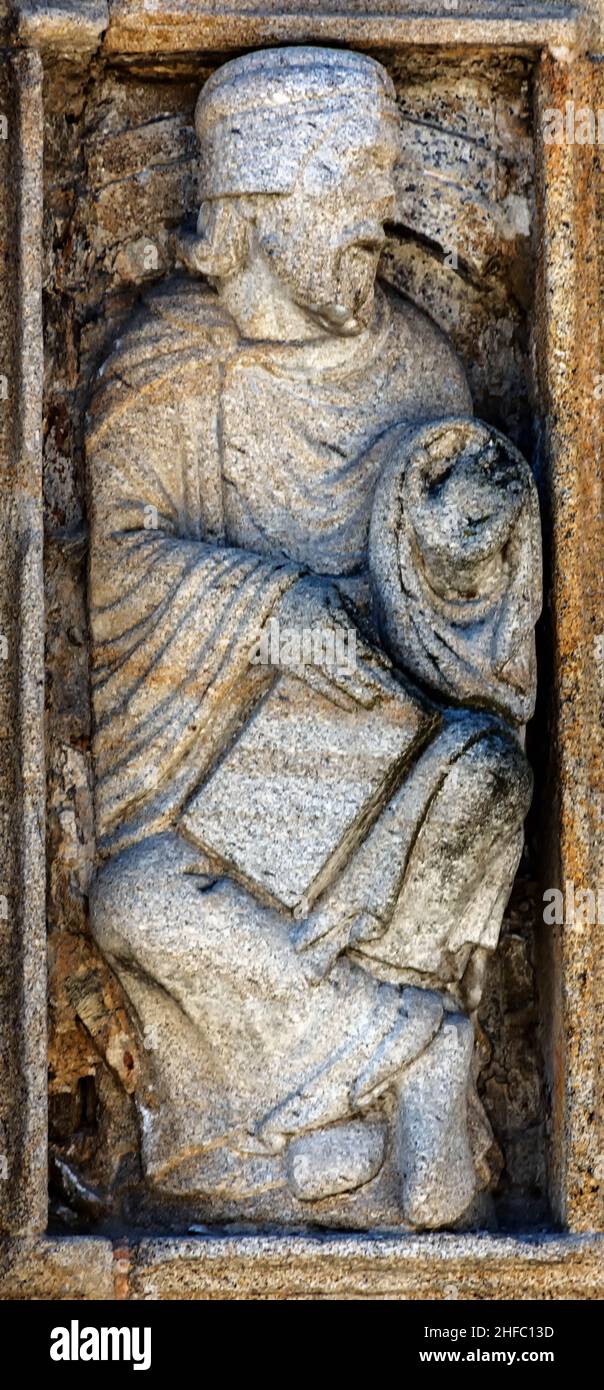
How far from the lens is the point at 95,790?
25.0ft

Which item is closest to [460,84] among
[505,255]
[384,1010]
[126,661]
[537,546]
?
[505,255]

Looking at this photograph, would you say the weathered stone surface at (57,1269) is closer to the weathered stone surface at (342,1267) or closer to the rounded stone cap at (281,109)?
the weathered stone surface at (342,1267)

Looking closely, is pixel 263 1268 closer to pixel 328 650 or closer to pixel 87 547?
pixel 328 650

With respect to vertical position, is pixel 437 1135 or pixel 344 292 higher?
pixel 344 292

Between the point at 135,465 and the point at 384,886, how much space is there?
1.28 metres

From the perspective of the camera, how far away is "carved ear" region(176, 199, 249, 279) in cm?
760

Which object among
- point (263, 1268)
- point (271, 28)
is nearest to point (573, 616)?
point (271, 28)

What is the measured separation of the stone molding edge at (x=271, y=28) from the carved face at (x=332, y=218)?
34cm

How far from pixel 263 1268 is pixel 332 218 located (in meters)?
2.66

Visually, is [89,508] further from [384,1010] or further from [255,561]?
[384,1010]

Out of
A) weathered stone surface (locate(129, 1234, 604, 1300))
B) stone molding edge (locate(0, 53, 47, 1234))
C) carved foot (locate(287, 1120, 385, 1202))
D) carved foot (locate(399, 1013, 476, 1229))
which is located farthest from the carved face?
weathered stone surface (locate(129, 1234, 604, 1300))

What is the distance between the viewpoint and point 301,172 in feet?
24.6
